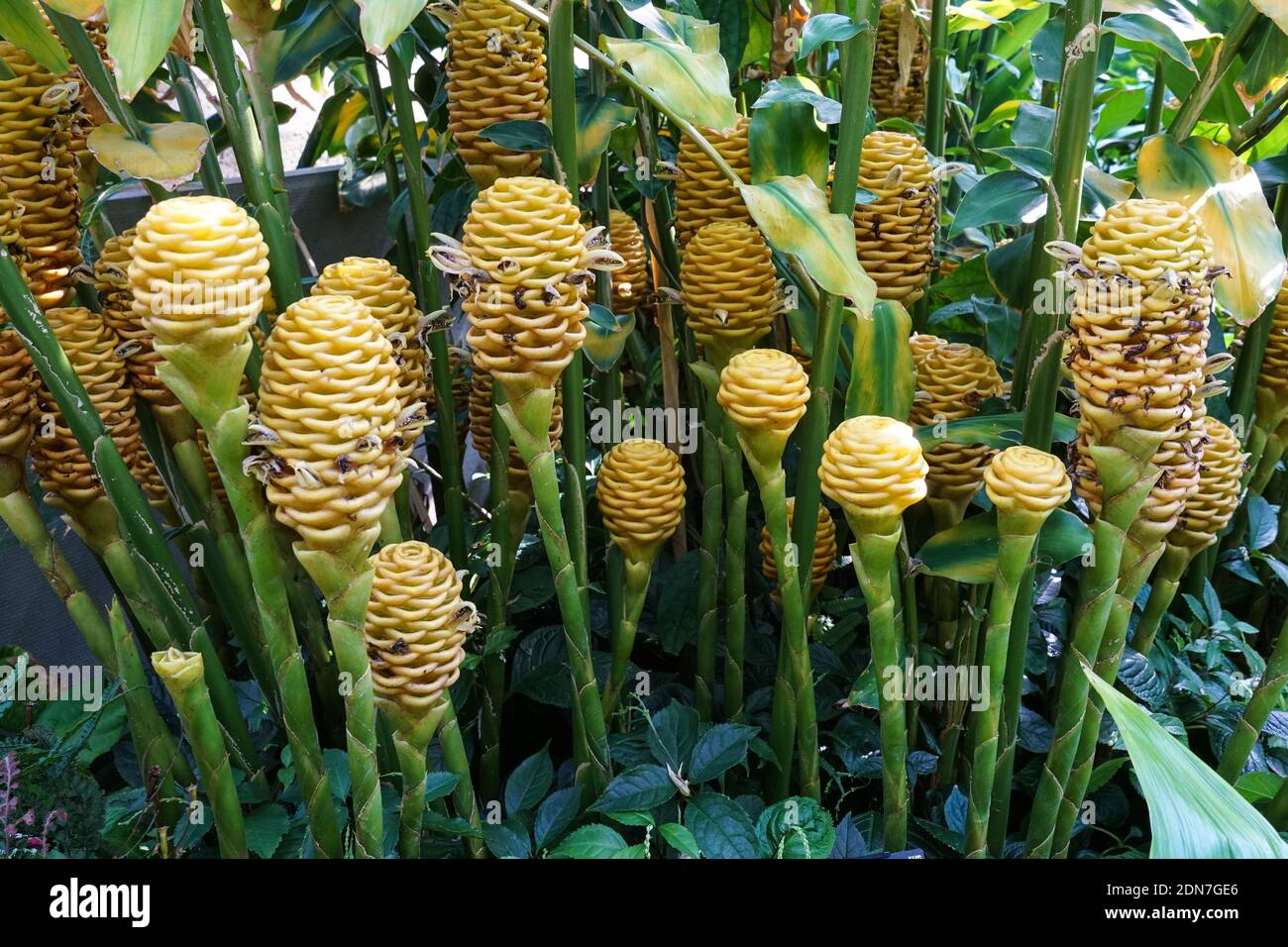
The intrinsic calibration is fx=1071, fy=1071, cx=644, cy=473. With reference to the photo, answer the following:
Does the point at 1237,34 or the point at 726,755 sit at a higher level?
the point at 1237,34

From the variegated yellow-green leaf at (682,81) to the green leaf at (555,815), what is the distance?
1.53ft

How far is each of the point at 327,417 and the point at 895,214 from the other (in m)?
0.46

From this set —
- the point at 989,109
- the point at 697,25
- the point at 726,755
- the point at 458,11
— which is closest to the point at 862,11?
the point at 697,25

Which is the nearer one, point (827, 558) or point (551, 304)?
point (551, 304)

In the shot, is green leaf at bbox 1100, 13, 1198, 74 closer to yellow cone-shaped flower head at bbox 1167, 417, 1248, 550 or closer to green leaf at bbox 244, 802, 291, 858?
yellow cone-shaped flower head at bbox 1167, 417, 1248, 550

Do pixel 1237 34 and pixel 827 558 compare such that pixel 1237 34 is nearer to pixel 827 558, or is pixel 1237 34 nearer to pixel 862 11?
pixel 862 11

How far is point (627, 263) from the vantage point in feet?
2.90

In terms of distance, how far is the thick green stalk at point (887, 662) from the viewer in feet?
2.04

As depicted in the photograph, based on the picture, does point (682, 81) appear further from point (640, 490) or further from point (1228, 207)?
point (1228, 207)

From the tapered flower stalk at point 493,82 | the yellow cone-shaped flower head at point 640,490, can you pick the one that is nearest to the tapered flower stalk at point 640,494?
the yellow cone-shaped flower head at point 640,490

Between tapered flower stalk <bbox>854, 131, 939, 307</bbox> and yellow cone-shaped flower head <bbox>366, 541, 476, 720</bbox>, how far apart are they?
388 millimetres

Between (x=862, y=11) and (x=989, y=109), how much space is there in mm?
952

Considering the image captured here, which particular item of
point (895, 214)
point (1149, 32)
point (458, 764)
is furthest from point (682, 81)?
point (458, 764)

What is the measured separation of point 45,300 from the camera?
0.71 meters
